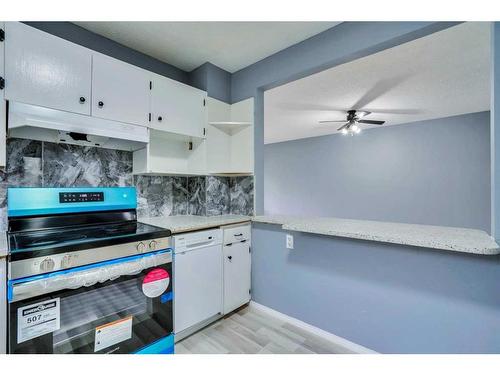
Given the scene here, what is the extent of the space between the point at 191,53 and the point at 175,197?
4.70 feet

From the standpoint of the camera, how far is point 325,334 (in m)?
1.75

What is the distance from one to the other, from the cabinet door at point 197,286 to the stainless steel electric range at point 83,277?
0.34 feet

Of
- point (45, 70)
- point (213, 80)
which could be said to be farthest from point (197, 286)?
point (213, 80)

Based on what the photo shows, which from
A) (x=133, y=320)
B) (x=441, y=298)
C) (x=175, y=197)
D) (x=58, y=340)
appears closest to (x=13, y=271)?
(x=58, y=340)

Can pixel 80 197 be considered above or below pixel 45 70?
below

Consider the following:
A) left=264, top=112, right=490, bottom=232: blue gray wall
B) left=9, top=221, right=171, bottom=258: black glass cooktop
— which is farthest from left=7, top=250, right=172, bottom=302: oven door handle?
left=264, top=112, right=490, bottom=232: blue gray wall

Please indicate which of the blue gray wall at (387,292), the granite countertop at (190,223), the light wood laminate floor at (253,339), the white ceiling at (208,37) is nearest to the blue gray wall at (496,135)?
the blue gray wall at (387,292)

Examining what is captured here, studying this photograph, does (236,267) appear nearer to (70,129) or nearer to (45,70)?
(70,129)

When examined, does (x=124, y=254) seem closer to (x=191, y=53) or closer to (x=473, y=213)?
(x=191, y=53)

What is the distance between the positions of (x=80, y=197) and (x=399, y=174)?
16.4 feet

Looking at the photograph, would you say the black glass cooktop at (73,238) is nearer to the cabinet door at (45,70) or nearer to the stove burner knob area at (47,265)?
the stove burner knob area at (47,265)

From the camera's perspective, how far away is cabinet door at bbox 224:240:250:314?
2002 mm

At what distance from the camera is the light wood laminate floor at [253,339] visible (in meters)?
1.62

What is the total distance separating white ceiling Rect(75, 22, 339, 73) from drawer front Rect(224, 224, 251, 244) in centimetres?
165
